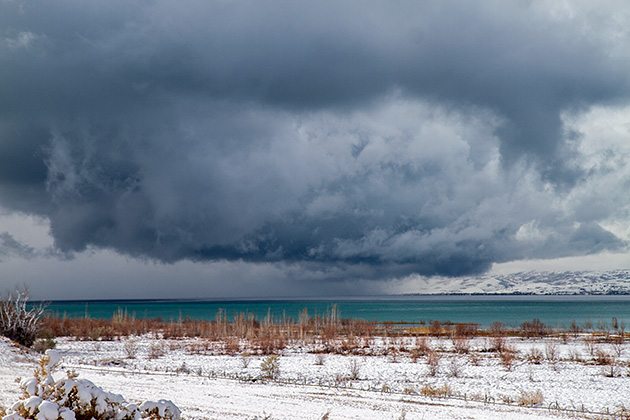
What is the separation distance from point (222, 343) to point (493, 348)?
25588mm

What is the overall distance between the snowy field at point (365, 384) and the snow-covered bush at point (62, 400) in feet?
19.9

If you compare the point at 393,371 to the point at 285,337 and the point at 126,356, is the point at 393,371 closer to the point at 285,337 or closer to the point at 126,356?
the point at 126,356

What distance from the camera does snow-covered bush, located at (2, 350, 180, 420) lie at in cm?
761

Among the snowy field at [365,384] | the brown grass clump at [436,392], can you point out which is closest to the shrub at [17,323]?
the snowy field at [365,384]

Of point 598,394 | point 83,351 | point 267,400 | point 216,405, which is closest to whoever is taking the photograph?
point 216,405

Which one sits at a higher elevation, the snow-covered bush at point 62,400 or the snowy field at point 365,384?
the snow-covered bush at point 62,400

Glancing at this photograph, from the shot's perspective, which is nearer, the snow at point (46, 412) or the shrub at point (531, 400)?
the snow at point (46, 412)

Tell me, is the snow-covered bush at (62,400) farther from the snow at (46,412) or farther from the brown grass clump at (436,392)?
the brown grass clump at (436,392)

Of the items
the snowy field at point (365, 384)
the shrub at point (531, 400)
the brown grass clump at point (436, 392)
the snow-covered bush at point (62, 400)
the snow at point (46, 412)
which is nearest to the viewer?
the snow at point (46, 412)

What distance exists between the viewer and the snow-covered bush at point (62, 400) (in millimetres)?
7609

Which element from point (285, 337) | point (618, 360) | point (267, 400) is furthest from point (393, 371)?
point (285, 337)

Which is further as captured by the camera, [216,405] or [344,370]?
[344,370]

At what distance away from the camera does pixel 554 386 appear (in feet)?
76.9

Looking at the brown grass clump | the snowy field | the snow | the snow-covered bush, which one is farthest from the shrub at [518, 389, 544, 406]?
the snow
